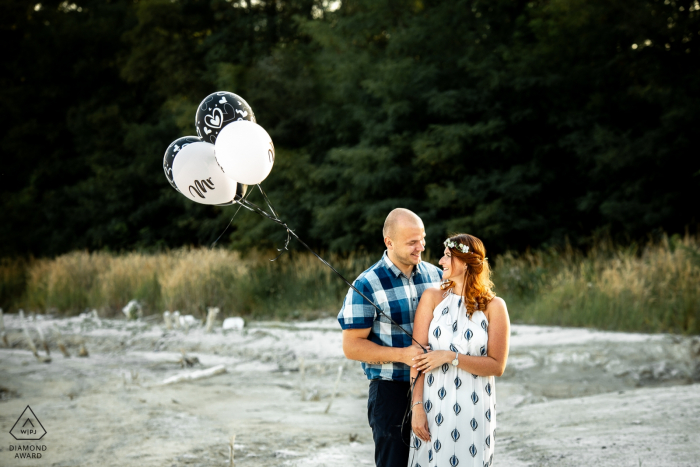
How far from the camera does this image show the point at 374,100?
19.3 metres

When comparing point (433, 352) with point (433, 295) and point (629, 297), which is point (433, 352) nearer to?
point (433, 295)

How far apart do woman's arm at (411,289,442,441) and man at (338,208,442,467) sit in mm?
109

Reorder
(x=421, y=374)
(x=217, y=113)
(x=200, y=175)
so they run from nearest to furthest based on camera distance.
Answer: (x=421, y=374), (x=200, y=175), (x=217, y=113)

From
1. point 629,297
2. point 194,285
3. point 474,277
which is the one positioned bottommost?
point 194,285

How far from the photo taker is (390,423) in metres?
3.27

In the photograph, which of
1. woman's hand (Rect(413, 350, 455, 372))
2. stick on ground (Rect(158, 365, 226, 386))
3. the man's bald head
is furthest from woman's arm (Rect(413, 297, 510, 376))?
stick on ground (Rect(158, 365, 226, 386))

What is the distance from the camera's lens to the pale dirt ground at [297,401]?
5.69m

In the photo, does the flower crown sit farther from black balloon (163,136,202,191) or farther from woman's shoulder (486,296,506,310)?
black balloon (163,136,202,191)

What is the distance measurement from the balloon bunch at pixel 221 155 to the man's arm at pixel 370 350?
51.6 inches

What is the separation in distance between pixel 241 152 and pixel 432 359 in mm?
1783

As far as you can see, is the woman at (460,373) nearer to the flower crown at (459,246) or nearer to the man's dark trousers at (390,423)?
the flower crown at (459,246)

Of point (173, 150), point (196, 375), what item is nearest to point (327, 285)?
point (196, 375)

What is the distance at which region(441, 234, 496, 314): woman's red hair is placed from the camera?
309 cm

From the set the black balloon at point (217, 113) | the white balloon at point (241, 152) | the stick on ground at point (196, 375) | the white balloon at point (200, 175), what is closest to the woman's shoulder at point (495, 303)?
the white balloon at point (241, 152)
